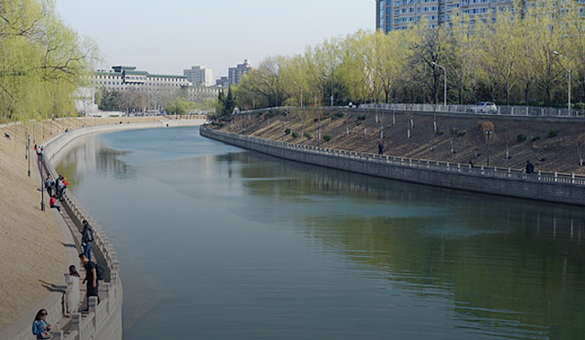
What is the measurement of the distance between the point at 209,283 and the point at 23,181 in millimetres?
19453

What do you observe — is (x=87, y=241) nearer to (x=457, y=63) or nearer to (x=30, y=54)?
(x=30, y=54)

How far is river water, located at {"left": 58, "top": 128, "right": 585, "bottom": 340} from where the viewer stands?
21094 mm

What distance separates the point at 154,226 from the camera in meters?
36.6

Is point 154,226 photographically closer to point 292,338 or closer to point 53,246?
point 53,246

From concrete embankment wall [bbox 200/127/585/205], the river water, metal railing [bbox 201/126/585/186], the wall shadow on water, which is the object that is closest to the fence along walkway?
the river water

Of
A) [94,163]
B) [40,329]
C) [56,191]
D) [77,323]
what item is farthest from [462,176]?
[94,163]

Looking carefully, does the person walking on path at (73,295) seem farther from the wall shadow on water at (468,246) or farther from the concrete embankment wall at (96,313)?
the wall shadow on water at (468,246)

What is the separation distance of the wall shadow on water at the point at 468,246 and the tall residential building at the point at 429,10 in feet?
278

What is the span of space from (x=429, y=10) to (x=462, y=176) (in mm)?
95758

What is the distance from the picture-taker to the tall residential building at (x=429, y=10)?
129 metres

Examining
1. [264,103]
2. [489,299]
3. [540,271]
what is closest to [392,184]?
[540,271]

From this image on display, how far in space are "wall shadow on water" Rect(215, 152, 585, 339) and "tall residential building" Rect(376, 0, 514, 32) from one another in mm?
84860

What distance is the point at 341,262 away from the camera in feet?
94.8

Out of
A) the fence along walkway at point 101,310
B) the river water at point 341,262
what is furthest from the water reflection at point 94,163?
the fence along walkway at point 101,310
